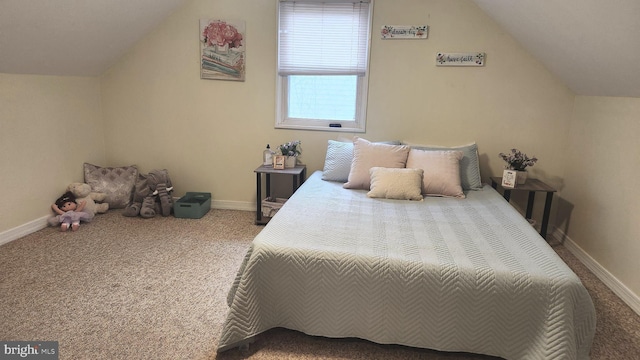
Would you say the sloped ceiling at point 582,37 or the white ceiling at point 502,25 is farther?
the white ceiling at point 502,25

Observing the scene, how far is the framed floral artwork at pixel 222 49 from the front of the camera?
3520mm

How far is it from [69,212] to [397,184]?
2615 mm

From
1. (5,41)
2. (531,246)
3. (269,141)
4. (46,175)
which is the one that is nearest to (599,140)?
(531,246)

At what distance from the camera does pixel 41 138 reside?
3123mm

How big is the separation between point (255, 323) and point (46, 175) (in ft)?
7.99

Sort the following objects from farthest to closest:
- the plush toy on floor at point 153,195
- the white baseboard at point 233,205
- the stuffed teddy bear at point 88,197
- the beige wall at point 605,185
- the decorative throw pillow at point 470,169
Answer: the white baseboard at point 233,205, the plush toy on floor at point 153,195, the stuffed teddy bear at point 88,197, the decorative throw pillow at point 470,169, the beige wall at point 605,185

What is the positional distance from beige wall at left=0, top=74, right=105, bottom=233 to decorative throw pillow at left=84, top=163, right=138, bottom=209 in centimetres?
10

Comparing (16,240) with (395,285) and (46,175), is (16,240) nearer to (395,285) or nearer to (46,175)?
(46,175)

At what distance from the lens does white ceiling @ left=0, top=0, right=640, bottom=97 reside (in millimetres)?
2096

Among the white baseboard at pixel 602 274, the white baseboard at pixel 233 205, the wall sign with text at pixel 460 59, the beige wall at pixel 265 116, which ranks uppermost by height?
the wall sign with text at pixel 460 59

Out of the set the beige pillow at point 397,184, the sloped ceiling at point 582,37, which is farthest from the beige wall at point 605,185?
the beige pillow at point 397,184

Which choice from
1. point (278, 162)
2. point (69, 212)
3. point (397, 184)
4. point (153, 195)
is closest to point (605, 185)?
point (397, 184)

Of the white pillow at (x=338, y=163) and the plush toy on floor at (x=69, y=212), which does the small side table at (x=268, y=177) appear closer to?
the white pillow at (x=338, y=163)

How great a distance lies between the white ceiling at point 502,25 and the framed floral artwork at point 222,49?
36cm
